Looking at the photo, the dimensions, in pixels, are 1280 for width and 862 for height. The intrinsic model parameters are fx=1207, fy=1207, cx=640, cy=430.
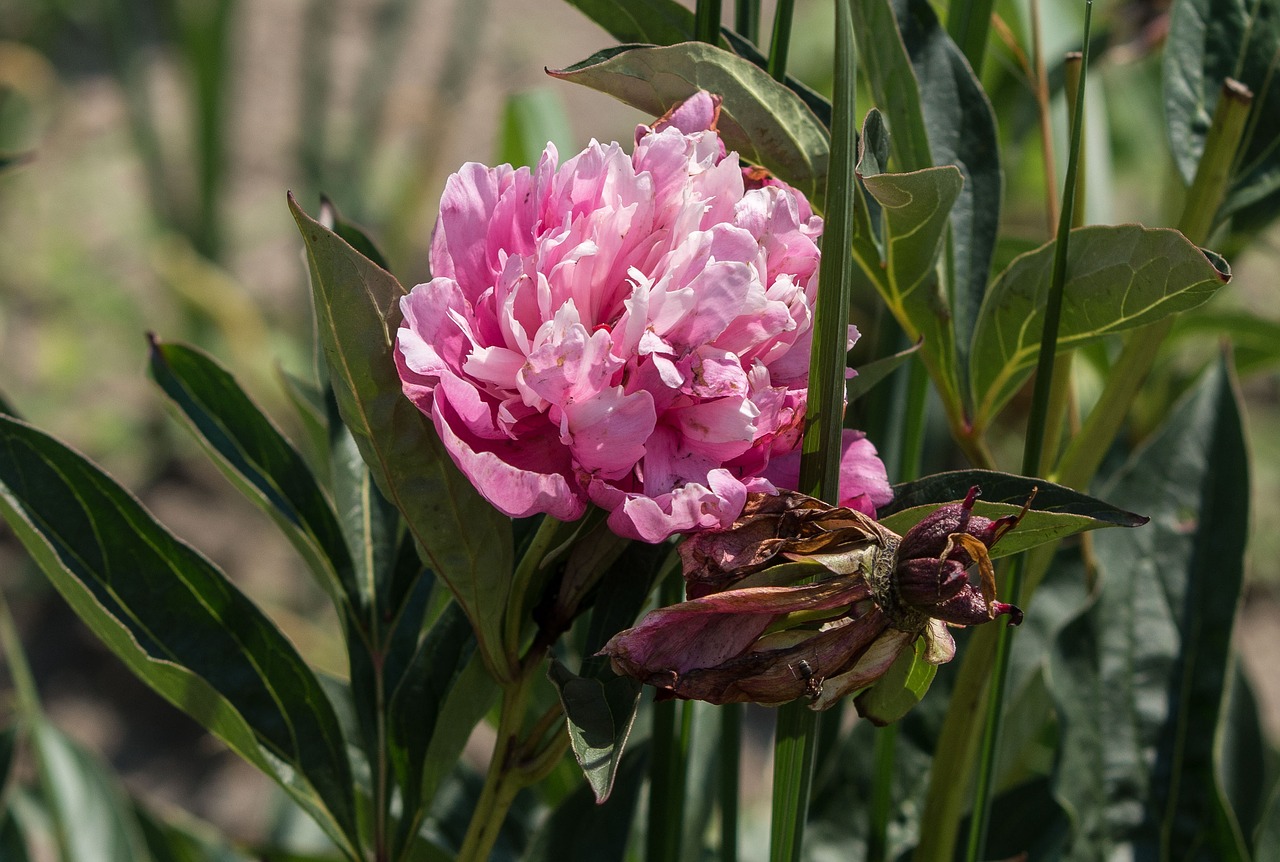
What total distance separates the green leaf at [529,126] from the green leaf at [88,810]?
0.37 m

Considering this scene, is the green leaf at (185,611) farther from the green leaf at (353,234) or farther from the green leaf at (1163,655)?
the green leaf at (1163,655)

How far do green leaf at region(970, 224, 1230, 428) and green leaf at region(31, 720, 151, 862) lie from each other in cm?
44

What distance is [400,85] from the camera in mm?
2094

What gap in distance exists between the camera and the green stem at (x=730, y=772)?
35cm

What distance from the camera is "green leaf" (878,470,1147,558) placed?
272 millimetres

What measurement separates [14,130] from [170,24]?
0.49 meters

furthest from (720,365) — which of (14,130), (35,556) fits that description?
(14,130)

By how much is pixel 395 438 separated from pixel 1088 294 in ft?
0.61

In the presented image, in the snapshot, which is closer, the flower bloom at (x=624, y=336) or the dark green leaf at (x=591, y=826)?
the flower bloom at (x=624, y=336)

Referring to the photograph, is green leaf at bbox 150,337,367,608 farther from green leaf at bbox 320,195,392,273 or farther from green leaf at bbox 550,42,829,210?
green leaf at bbox 550,42,829,210

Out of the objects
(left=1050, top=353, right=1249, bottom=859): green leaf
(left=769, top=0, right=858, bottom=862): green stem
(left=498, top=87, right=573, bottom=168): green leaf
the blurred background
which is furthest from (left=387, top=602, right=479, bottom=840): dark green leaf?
the blurred background

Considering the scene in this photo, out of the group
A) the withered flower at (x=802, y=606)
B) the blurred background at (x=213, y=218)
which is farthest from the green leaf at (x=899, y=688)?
the blurred background at (x=213, y=218)

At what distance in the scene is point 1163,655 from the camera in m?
0.47

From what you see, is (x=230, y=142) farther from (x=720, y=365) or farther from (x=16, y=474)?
(x=720, y=365)
